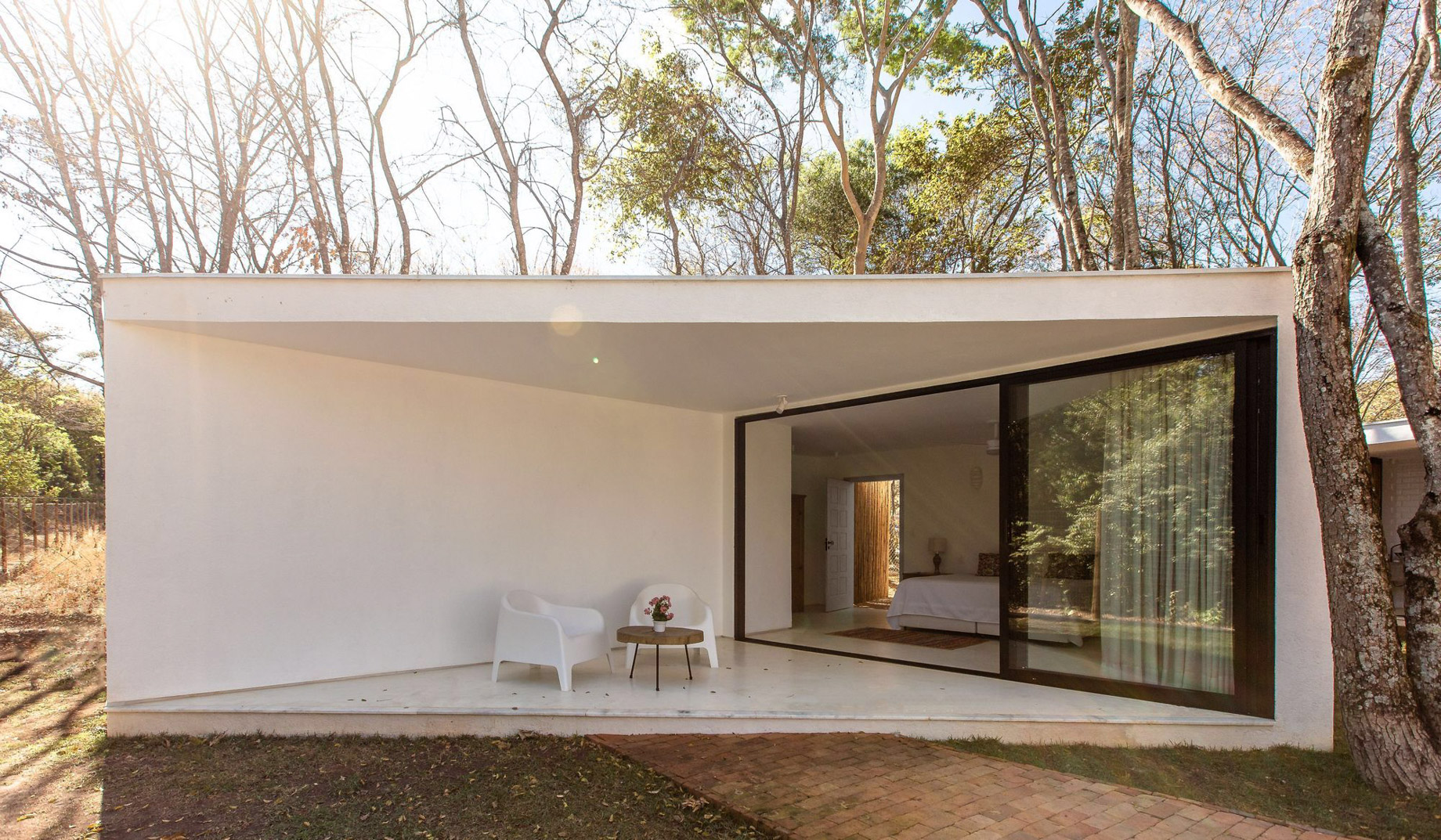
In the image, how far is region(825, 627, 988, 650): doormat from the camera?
8102mm

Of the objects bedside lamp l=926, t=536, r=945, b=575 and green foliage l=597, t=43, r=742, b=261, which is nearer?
bedside lamp l=926, t=536, r=945, b=575

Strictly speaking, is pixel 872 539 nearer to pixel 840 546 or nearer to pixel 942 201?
pixel 840 546

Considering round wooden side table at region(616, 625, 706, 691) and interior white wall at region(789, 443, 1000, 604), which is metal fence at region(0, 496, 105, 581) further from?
interior white wall at region(789, 443, 1000, 604)

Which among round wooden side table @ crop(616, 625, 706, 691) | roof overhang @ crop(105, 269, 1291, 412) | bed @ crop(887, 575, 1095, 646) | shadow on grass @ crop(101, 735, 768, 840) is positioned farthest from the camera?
bed @ crop(887, 575, 1095, 646)

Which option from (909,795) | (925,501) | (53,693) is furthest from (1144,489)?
(53,693)

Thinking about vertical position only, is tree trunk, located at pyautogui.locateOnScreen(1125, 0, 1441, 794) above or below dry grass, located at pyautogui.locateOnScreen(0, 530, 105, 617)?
above

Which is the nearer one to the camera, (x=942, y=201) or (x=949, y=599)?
(x=949, y=599)

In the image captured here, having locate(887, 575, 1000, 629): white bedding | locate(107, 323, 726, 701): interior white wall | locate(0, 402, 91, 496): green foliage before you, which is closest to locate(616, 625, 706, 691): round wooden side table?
locate(107, 323, 726, 701): interior white wall

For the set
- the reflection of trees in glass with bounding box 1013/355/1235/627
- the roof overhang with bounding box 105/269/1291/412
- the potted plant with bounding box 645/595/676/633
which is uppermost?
the roof overhang with bounding box 105/269/1291/412

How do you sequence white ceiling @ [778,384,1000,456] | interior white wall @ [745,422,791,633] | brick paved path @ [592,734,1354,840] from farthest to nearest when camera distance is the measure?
1. interior white wall @ [745,422,791,633]
2. white ceiling @ [778,384,1000,456]
3. brick paved path @ [592,734,1354,840]

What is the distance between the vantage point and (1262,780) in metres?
4.18

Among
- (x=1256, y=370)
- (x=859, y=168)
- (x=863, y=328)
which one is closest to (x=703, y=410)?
(x=863, y=328)

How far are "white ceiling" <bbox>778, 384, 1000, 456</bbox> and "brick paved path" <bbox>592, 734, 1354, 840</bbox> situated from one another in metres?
3.24

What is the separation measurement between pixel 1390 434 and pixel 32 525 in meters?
16.6
